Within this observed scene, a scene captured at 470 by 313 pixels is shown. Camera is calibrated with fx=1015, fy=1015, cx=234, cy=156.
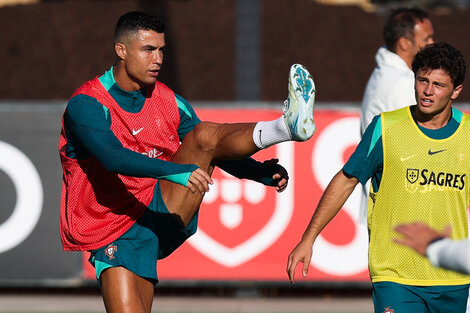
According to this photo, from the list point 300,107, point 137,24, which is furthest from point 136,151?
point 300,107

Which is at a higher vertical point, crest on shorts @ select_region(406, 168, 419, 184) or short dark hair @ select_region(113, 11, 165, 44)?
short dark hair @ select_region(113, 11, 165, 44)

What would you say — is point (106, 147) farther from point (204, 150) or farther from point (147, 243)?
point (147, 243)

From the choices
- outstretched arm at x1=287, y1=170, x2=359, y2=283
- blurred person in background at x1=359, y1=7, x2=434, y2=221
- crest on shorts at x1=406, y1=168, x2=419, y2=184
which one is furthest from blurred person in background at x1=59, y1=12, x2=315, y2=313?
blurred person in background at x1=359, y1=7, x2=434, y2=221

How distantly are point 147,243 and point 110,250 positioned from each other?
245 mm

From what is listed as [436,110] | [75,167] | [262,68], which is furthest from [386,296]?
[262,68]

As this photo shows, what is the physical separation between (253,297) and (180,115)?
4.44 m

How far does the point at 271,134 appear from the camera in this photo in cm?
564

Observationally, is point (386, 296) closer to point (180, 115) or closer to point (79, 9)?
point (180, 115)

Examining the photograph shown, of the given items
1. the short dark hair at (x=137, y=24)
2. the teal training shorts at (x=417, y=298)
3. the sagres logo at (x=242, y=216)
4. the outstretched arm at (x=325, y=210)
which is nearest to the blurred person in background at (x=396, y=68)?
the outstretched arm at (x=325, y=210)

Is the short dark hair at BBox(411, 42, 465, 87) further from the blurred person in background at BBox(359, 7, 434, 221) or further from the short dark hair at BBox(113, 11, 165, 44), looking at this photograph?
the short dark hair at BBox(113, 11, 165, 44)

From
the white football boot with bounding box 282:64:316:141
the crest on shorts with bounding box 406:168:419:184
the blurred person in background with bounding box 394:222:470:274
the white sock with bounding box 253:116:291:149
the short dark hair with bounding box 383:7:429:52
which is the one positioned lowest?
the blurred person in background with bounding box 394:222:470:274

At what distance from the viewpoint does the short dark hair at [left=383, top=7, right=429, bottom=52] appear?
6.89m

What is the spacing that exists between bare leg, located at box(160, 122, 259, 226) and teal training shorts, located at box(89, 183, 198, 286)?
7 centimetres

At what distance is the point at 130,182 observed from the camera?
19.6 feet
